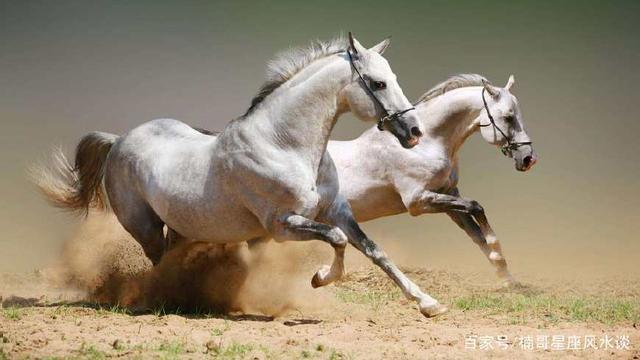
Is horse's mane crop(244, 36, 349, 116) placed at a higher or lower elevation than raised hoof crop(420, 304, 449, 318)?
higher

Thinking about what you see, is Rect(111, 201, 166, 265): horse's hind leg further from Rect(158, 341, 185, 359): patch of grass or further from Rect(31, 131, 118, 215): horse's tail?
Rect(158, 341, 185, 359): patch of grass

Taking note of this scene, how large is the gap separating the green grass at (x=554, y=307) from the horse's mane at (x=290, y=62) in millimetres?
1905

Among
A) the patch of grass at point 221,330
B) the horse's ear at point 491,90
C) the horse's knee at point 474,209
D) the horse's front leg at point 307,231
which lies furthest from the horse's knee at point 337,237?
the horse's ear at point 491,90

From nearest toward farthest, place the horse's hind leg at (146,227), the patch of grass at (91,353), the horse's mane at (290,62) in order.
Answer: the patch of grass at (91,353) → the horse's mane at (290,62) → the horse's hind leg at (146,227)

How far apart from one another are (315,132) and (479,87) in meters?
2.26

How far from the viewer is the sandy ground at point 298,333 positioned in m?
4.16

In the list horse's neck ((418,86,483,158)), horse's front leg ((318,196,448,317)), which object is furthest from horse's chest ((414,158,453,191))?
horse's front leg ((318,196,448,317))

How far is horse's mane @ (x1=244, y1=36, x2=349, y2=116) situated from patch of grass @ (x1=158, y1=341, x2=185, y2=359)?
1629mm

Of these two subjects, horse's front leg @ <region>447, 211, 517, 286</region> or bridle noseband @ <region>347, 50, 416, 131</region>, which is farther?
horse's front leg @ <region>447, 211, 517, 286</region>

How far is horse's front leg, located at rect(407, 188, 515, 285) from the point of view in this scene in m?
6.73

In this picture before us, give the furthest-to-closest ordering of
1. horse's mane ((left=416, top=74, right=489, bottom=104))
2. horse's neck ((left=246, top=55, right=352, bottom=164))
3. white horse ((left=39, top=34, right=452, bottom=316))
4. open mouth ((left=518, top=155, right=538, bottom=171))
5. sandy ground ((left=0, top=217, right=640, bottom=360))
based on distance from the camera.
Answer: horse's mane ((left=416, top=74, right=489, bottom=104))
open mouth ((left=518, top=155, right=538, bottom=171))
horse's neck ((left=246, top=55, right=352, bottom=164))
white horse ((left=39, top=34, right=452, bottom=316))
sandy ground ((left=0, top=217, right=640, bottom=360))

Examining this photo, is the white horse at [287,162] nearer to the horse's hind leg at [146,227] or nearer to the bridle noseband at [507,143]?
the horse's hind leg at [146,227]

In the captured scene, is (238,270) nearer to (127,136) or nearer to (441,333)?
(127,136)

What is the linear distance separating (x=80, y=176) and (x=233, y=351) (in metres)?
2.77
